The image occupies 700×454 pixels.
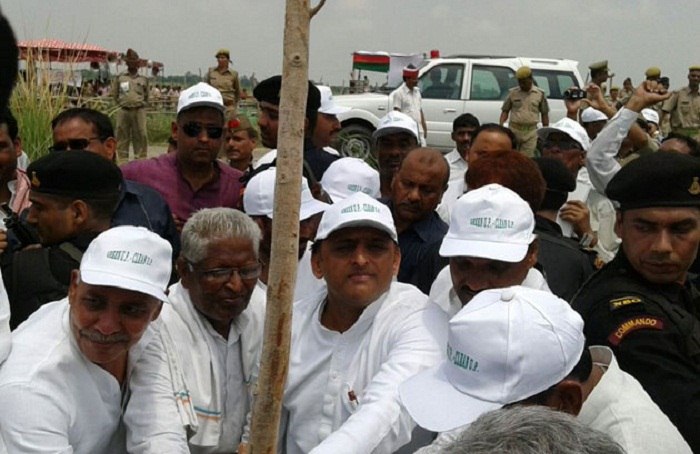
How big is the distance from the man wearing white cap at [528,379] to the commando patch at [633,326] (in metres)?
0.45

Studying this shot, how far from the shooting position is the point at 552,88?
16.2 m

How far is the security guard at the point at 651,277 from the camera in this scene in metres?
2.42

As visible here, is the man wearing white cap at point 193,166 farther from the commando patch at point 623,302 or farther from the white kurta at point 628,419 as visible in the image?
the white kurta at point 628,419

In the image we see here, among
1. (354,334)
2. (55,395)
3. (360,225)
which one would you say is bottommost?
(55,395)

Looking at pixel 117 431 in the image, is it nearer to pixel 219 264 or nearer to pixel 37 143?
pixel 219 264

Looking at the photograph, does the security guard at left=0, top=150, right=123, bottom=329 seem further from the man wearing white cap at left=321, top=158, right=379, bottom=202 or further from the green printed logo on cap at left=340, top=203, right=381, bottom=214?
the man wearing white cap at left=321, top=158, right=379, bottom=202

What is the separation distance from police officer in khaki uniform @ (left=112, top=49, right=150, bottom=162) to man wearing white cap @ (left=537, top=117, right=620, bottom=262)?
26.1 feet

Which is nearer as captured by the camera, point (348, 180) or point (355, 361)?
point (355, 361)

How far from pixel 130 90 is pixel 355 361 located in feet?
38.9

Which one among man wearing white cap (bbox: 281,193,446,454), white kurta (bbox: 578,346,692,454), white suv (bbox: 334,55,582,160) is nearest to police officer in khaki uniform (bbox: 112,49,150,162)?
white suv (bbox: 334,55,582,160)

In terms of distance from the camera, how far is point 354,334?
105 inches

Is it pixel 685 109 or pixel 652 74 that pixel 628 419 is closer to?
pixel 652 74

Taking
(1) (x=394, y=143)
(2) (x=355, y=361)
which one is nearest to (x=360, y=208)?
(2) (x=355, y=361)

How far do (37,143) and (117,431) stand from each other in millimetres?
4486
